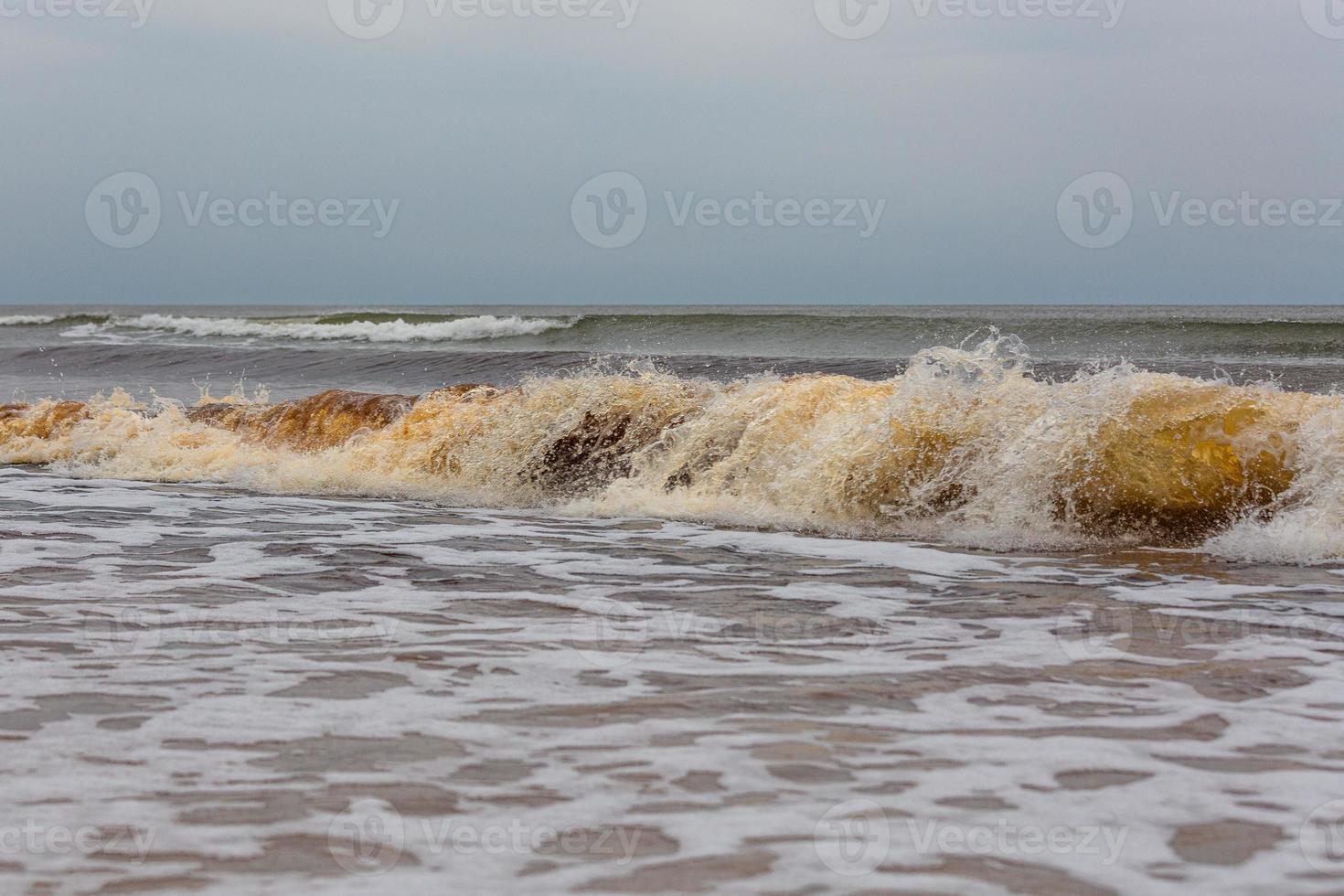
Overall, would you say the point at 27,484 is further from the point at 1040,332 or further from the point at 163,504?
the point at 1040,332

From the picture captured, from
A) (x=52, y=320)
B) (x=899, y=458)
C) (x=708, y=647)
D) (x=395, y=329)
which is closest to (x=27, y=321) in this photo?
(x=52, y=320)

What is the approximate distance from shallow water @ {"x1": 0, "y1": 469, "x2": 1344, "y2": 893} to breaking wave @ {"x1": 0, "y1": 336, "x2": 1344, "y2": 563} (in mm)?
936

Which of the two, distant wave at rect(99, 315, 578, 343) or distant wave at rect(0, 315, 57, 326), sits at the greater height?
distant wave at rect(0, 315, 57, 326)

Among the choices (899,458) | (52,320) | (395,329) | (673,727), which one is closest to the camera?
(673,727)

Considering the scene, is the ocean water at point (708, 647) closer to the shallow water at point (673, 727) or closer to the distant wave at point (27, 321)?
the shallow water at point (673, 727)

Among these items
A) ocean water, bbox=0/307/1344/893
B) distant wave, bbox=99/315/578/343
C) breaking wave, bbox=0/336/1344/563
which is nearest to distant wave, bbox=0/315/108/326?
distant wave, bbox=99/315/578/343

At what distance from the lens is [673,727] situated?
313 centimetres

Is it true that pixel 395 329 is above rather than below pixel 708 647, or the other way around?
above

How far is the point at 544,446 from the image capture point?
8.68 meters

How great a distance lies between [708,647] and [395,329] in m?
29.2

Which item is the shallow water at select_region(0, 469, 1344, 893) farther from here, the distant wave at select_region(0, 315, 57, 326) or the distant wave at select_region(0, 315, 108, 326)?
the distant wave at select_region(0, 315, 57, 326)

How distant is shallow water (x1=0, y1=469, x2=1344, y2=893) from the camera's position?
2.36 meters

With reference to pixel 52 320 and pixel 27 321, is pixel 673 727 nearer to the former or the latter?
pixel 52 320

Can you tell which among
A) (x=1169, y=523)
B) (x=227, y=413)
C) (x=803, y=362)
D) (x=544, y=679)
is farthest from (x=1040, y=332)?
(x=544, y=679)
